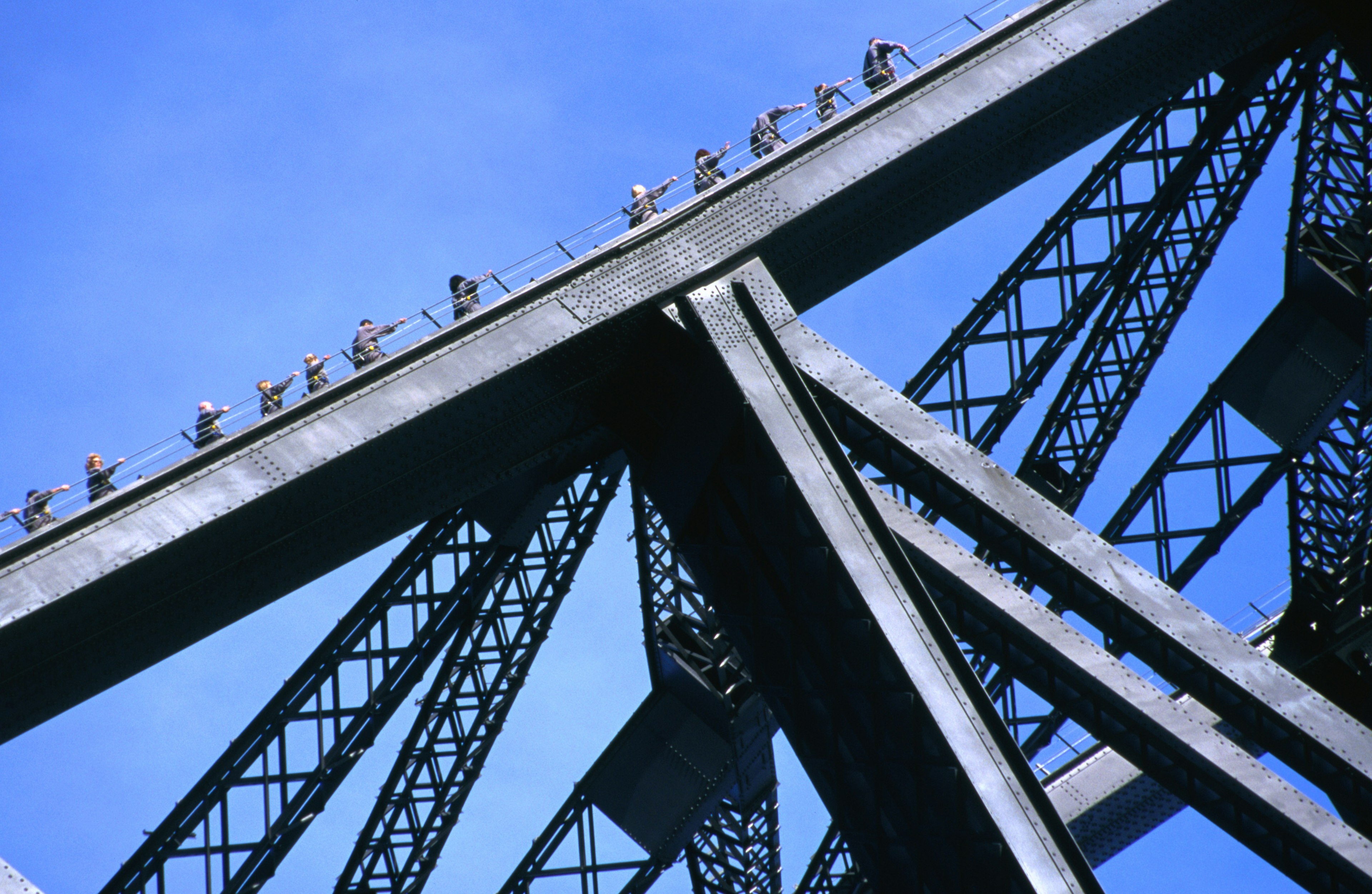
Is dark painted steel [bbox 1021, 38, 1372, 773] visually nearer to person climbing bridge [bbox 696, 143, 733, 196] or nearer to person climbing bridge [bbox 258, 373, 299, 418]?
person climbing bridge [bbox 696, 143, 733, 196]

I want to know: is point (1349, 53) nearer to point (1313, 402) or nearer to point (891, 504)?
point (1313, 402)

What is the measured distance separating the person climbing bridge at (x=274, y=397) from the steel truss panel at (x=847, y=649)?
426 cm

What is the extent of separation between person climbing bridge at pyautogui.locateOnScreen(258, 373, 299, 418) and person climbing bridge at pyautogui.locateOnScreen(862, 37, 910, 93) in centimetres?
766

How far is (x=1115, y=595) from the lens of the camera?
1611 centimetres

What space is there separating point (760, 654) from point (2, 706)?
24.7 ft

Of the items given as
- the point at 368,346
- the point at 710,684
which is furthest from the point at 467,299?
the point at 710,684

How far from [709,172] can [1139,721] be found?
8.40 m

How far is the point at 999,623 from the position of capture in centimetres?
1625

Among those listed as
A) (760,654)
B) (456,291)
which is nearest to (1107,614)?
(760,654)

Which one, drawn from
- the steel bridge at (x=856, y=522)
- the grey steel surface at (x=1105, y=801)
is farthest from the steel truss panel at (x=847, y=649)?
the grey steel surface at (x=1105, y=801)

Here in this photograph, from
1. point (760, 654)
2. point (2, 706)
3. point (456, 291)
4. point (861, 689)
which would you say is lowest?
point (861, 689)

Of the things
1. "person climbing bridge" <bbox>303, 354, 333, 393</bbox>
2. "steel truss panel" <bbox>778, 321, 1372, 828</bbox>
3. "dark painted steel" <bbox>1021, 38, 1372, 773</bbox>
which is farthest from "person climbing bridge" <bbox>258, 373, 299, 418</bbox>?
"dark painted steel" <bbox>1021, 38, 1372, 773</bbox>

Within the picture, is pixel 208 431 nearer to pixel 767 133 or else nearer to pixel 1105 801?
pixel 767 133

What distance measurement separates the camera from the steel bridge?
15.5m
